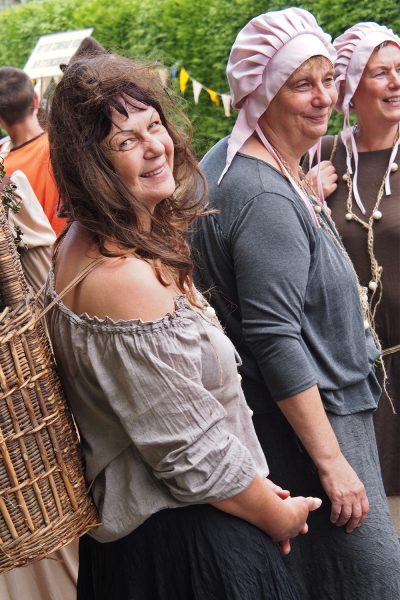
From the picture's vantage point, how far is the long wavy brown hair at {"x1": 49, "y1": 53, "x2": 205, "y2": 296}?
1959mm

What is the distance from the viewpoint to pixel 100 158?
198 centimetres

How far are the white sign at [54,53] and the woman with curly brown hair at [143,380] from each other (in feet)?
14.8

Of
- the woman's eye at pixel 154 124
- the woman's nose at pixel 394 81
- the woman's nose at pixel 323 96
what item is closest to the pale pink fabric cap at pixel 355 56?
the woman's nose at pixel 394 81

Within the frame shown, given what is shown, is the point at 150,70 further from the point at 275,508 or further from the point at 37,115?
the point at 37,115

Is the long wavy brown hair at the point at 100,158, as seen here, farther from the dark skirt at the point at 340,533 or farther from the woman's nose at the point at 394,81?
the woman's nose at the point at 394,81

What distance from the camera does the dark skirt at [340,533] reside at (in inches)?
98.7

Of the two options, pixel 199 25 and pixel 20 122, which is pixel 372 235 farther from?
pixel 199 25

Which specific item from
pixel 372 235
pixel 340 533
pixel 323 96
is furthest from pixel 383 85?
pixel 340 533

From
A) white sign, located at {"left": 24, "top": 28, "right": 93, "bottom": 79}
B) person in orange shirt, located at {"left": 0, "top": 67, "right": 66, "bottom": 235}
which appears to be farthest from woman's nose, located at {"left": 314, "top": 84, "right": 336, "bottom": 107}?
white sign, located at {"left": 24, "top": 28, "right": 93, "bottom": 79}

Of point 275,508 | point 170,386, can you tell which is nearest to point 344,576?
point 275,508

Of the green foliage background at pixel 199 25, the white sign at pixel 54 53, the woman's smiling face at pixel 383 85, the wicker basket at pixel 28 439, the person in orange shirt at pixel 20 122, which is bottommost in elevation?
the green foliage background at pixel 199 25

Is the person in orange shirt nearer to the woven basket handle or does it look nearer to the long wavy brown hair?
the long wavy brown hair

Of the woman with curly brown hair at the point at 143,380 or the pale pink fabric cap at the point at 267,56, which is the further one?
the pale pink fabric cap at the point at 267,56

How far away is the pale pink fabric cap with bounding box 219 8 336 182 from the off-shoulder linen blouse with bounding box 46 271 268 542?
33.0 inches
